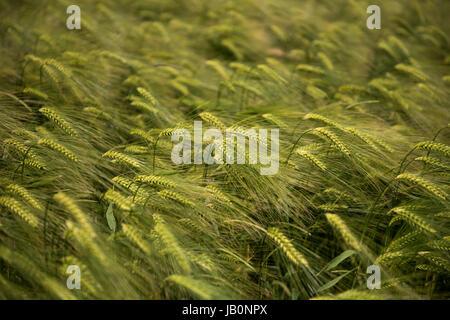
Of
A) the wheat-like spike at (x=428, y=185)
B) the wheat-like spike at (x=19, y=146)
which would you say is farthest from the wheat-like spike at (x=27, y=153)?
the wheat-like spike at (x=428, y=185)

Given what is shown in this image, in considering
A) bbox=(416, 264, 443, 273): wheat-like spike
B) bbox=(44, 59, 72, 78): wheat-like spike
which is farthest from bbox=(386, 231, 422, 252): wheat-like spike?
bbox=(44, 59, 72, 78): wheat-like spike

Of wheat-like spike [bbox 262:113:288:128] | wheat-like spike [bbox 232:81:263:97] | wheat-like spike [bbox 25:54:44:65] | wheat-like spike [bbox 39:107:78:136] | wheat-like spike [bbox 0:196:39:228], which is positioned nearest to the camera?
wheat-like spike [bbox 0:196:39:228]

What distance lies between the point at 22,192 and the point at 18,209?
116 millimetres

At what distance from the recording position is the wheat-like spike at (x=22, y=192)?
1.54 meters

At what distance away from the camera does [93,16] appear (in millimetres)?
3629

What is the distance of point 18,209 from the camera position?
1469mm

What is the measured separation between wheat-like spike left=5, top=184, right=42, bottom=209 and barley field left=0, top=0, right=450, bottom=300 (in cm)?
1

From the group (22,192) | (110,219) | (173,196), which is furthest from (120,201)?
(22,192)

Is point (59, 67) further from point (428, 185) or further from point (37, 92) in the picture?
point (428, 185)

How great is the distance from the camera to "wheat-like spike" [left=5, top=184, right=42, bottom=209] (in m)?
1.54

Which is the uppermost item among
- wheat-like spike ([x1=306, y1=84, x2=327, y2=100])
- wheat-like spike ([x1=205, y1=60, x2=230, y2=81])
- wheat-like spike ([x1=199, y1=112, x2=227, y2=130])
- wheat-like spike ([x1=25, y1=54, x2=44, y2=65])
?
wheat-like spike ([x1=205, y1=60, x2=230, y2=81])

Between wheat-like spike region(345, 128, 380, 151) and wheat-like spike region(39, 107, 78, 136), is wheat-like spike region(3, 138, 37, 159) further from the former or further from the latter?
wheat-like spike region(345, 128, 380, 151)

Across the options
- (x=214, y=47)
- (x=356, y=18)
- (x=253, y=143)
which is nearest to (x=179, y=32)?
(x=214, y=47)
